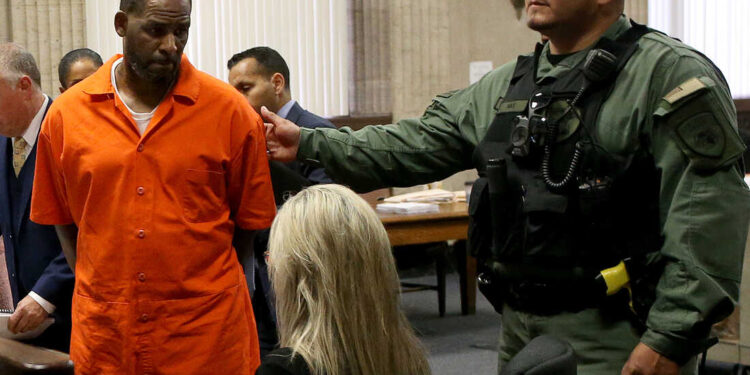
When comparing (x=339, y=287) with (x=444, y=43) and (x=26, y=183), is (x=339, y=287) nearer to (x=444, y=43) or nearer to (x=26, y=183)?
(x=26, y=183)

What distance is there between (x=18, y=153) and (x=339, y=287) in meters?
1.56

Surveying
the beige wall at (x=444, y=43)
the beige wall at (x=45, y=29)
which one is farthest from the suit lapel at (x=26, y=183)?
the beige wall at (x=444, y=43)

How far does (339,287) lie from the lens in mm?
1592

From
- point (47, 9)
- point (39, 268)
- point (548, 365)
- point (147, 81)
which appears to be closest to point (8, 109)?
point (39, 268)

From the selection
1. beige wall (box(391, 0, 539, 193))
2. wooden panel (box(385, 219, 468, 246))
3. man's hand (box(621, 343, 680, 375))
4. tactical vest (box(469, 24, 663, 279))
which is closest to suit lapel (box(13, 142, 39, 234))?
tactical vest (box(469, 24, 663, 279))

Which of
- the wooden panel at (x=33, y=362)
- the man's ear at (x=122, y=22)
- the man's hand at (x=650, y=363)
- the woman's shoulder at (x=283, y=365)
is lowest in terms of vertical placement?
the wooden panel at (x=33, y=362)

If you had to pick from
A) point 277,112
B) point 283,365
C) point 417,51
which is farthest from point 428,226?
point 283,365

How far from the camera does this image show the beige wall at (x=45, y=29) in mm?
6672

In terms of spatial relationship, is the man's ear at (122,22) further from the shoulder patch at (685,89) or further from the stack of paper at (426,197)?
the stack of paper at (426,197)

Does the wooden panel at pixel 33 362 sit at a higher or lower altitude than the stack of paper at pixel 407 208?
higher

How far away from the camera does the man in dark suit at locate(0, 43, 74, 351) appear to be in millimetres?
2486

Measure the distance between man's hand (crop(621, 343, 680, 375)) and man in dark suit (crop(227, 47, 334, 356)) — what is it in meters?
1.52

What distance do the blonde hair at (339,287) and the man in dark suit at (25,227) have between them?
110 centimetres

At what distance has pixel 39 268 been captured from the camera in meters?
2.67
